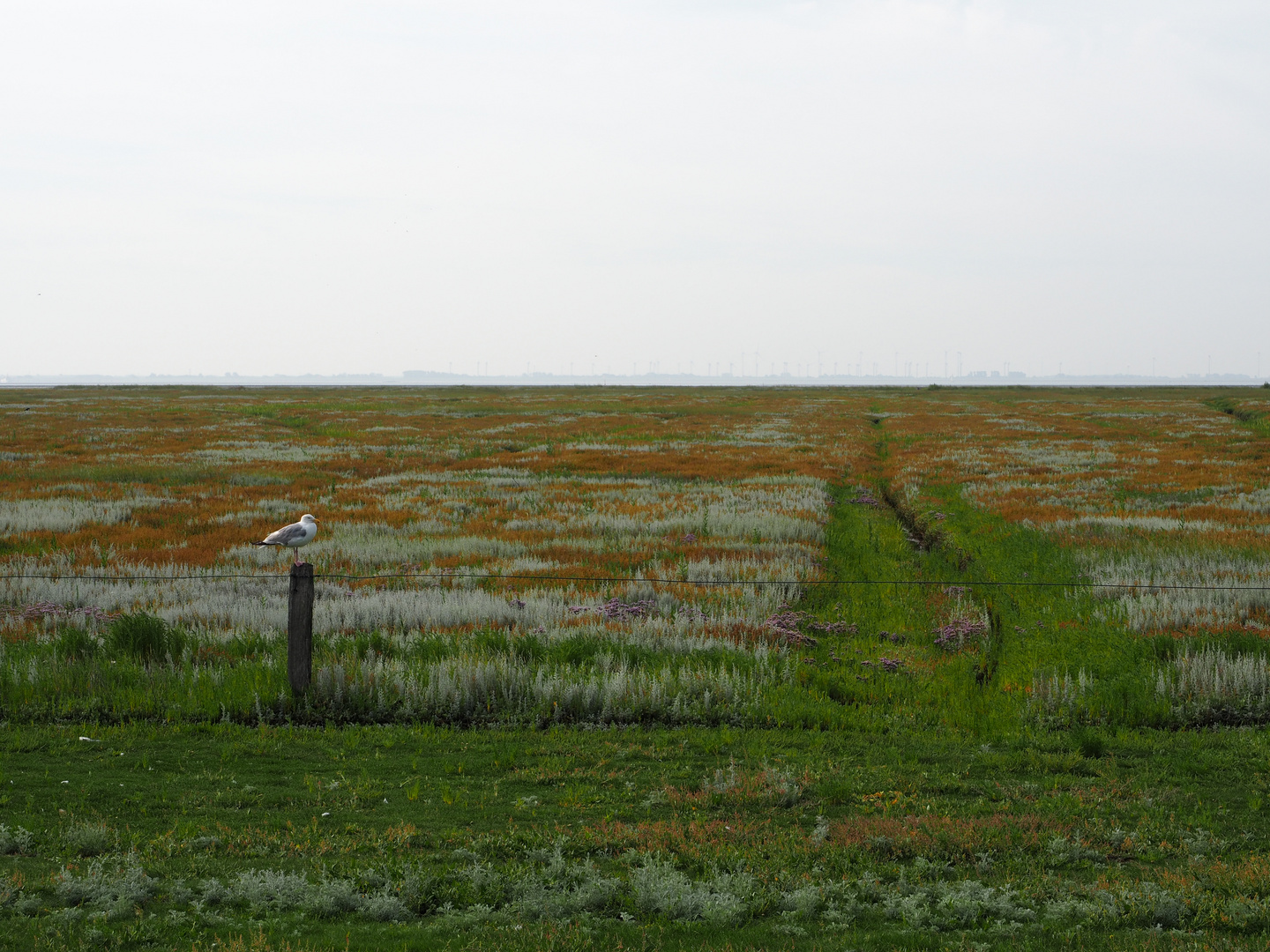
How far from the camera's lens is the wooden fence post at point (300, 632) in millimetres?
9062

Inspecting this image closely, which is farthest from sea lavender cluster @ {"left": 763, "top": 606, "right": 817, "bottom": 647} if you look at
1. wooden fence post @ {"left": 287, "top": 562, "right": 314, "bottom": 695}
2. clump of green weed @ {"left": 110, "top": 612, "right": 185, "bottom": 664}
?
clump of green weed @ {"left": 110, "top": 612, "right": 185, "bottom": 664}

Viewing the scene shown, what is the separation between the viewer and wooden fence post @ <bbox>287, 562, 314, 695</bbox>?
9.06 metres

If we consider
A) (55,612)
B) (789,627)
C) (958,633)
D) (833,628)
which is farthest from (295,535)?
(958,633)

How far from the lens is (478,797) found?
21.7 ft

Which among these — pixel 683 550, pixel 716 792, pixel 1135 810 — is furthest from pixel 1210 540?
pixel 716 792

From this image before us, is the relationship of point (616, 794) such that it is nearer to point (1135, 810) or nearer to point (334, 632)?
point (1135, 810)

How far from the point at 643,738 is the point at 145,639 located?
6.68 metres

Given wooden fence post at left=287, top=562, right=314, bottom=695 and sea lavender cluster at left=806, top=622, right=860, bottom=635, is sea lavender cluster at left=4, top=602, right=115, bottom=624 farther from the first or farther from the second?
sea lavender cluster at left=806, top=622, right=860, bottom=635

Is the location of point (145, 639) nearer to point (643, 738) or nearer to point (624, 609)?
point (624, 609)

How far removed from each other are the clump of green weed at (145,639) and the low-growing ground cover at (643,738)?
0.05 m

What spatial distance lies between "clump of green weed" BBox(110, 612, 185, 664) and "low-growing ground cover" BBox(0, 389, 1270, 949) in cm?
5

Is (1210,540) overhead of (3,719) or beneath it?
overhead

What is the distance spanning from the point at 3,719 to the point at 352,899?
20.2ft

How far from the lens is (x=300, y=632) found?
357 inches
